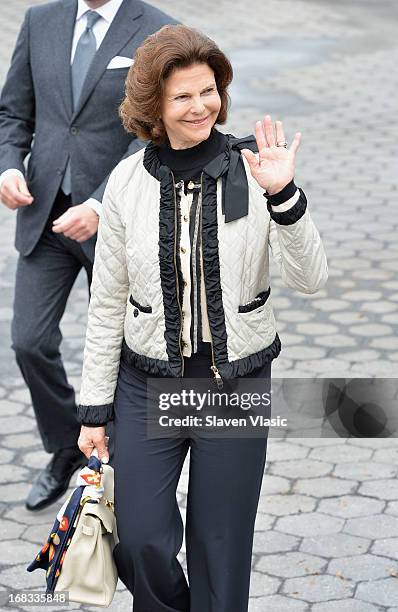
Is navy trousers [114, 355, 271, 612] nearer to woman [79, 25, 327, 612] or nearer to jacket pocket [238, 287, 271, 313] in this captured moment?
woman [79, 25, 327, 612]

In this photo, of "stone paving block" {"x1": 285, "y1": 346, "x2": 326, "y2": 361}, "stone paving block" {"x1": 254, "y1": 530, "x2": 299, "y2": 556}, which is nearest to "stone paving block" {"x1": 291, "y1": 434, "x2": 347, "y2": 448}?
"stone paving block" {"x1": 254, "y1": 530, "x2": 299, "y2": 556}

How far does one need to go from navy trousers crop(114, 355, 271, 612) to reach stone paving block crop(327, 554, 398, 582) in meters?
0.94

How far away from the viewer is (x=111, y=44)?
5.07 meters

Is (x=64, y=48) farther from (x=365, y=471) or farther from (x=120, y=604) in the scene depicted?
(x=365, y=471)

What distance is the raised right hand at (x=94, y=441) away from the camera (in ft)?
13.4

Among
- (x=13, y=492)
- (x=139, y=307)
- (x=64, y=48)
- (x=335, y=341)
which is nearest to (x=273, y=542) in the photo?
(x=13, y=492)

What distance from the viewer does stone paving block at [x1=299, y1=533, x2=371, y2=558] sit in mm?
5082

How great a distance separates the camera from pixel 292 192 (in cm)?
358

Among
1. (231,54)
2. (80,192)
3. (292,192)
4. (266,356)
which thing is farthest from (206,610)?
(231,54)

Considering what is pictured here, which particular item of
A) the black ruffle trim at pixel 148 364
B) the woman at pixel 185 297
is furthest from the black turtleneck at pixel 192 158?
the black ruffle trim at pixel 148 364

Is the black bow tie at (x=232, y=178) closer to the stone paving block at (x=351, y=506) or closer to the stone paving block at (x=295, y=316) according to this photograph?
the stone paving block at (x=351, y=506)

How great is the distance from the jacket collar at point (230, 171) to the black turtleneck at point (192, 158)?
2 cm

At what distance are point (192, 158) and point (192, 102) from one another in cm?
18

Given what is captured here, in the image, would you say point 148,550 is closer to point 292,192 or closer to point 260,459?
point 260,459
